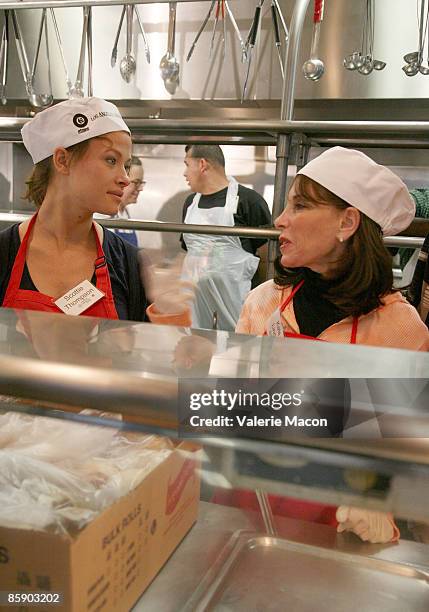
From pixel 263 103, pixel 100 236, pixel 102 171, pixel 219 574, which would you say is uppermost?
pixel 263 103

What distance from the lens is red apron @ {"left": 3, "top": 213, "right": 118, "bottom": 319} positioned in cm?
116

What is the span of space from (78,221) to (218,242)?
4.25 ft

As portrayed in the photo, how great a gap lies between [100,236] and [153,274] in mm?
156

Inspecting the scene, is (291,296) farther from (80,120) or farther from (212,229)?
(80,120)

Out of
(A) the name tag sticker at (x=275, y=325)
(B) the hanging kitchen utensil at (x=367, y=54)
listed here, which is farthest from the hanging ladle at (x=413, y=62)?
(A) the name tag sticker at (x=275, y=325)

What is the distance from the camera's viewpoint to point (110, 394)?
327 mm

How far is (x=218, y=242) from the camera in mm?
2508

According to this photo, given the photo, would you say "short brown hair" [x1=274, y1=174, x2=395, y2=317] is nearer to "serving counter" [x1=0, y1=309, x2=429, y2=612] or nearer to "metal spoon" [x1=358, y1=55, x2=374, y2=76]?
"serving counter" [x1=0, y1=309, x2=429, y2=612]

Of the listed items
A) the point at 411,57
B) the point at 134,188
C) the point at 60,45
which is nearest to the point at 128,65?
the point at 60,45

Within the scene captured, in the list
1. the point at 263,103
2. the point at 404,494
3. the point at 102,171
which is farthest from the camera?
the point at 263,103

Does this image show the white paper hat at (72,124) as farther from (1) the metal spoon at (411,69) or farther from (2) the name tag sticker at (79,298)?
(1) the metal spoon at (411,69)

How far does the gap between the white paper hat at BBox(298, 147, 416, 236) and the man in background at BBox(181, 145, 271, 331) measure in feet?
4.23

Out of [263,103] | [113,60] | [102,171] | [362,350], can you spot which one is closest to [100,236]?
[102,171]

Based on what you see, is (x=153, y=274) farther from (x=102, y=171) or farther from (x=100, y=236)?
(x=102, y=171)
